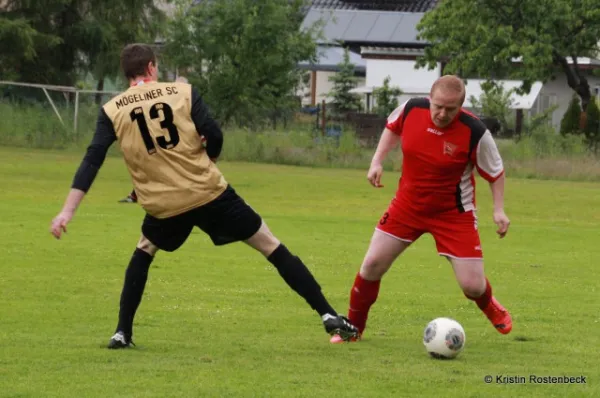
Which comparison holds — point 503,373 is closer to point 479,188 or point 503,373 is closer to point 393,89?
point 479,188

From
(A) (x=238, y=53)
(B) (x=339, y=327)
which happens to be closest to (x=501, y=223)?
(B) (x=339, y=327)

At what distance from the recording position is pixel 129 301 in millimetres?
7953

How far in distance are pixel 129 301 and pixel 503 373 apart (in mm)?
2470

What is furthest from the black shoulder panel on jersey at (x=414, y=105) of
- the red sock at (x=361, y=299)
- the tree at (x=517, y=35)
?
the tree at (x=517, y=35)

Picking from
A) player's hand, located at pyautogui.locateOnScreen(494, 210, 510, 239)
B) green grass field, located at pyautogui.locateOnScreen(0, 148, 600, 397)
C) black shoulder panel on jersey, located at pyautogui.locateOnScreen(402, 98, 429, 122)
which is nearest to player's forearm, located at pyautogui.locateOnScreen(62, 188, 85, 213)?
green grass field, located at pyautogui.locateOnScreen(0, 148, 600, 397)

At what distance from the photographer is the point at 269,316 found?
9.78m

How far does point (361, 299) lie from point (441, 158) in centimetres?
121

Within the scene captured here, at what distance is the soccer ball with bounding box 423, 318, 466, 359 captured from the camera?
770 cm

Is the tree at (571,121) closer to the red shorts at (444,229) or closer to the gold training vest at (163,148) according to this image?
the red shorts at (444,229)

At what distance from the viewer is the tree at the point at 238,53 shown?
38.2 metres

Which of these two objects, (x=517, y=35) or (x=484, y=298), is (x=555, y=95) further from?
(x=484, y=298)

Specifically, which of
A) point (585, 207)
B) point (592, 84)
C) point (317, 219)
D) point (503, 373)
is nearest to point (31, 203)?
point (317, 219)

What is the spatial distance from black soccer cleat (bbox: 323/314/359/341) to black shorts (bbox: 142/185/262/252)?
78 cm

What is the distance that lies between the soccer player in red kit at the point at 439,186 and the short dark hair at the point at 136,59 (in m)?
1.73
